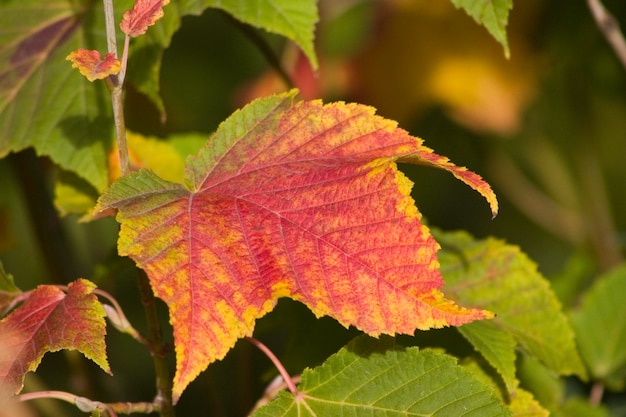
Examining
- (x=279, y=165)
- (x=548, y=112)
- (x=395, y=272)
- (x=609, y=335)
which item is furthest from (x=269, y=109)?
(x=548, y=112)

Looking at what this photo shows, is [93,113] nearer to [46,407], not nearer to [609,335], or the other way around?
[46,407]

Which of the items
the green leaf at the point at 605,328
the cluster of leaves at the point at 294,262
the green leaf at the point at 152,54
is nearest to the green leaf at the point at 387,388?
the cluster of leaves at the point at 294,262

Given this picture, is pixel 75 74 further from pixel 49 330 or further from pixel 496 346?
pixel 496 346

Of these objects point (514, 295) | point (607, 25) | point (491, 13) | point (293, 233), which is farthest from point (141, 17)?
point (607, 25)

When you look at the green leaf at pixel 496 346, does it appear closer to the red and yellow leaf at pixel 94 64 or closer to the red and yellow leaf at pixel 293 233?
the red and yellow leaf at pixel 293 233

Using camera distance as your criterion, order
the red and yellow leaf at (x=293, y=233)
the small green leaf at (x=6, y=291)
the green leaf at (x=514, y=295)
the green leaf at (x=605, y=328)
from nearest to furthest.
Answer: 1. the red and yellow leaf at (x=293, y=233)
2. the small green leaf at (x=6, y=291)
3. the green leaf at (x=514, y=295)
4. the green leaf at (x=605, y=328)

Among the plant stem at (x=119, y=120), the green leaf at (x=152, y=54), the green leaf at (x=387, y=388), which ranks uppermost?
the green leaf at (x=152, y=54)

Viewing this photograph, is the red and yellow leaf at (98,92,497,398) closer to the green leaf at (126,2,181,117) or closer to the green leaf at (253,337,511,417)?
the green leaf at (253,337,511,417)
